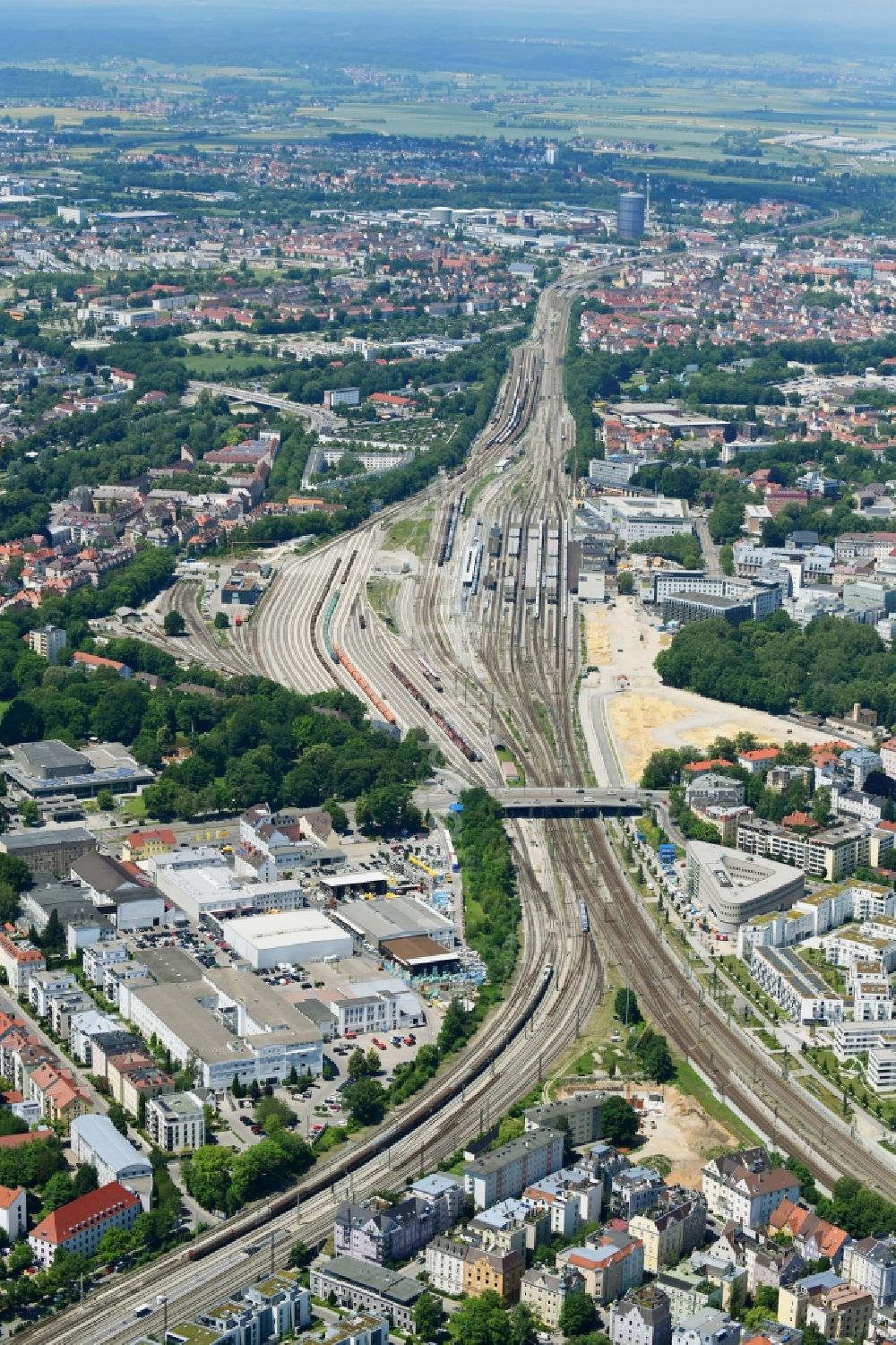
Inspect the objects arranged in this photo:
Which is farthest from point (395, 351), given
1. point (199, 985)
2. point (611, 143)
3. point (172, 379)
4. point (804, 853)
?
point (611, 143)

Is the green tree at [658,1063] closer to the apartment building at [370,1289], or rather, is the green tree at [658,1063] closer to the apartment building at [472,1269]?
the apartment building at [472,1269]

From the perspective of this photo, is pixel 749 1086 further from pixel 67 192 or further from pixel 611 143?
pixel 611 143

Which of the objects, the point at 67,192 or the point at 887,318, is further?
the point at 67,192

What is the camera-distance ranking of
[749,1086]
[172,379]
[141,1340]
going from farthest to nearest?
[172,379], [749,1086], [141,1340]

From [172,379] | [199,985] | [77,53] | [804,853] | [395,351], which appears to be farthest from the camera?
[77,53]

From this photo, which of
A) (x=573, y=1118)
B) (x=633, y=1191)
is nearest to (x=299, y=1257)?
(x=633, y=1191)

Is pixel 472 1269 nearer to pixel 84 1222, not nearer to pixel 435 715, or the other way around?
pixel 84 1222

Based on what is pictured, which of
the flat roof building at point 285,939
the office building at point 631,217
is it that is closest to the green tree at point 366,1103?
the flat roof building at point 285,939
